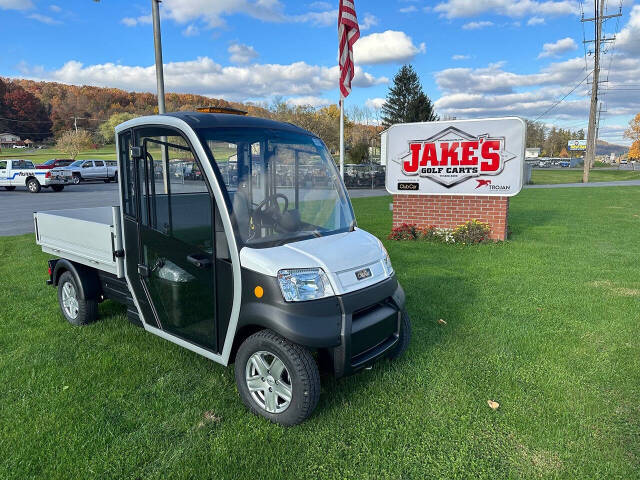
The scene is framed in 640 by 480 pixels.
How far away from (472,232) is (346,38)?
4957mm

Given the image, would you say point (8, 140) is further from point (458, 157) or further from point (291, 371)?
point (291, 371)

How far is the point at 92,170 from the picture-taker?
102 ft

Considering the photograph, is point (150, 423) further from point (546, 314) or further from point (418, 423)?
point (546, 314)

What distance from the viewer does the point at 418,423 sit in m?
3.13

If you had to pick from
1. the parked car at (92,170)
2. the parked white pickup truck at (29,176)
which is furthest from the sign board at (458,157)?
the parked car at (92,170)

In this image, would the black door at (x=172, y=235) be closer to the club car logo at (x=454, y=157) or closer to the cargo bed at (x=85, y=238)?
the cargo bed at (x=85, y=238)

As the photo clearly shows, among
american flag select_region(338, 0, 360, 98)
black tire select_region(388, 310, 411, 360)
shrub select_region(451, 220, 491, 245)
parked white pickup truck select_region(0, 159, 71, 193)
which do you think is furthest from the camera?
parked white pickup truck select_region(0, 159, 71, 193)

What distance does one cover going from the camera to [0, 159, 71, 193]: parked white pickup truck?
23531 millimetres

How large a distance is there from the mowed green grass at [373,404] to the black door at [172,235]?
0.59m

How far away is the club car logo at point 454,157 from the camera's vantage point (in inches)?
361

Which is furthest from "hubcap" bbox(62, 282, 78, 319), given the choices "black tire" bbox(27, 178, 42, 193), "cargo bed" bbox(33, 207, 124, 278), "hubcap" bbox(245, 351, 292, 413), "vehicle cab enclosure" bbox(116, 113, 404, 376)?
"black tire" bbox(27, 178, 42, 193)

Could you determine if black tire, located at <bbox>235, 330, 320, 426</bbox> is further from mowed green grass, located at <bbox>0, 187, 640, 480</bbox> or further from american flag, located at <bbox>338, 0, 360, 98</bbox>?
american flag, located at <bbox>338, 0, 360, 98</bbox>

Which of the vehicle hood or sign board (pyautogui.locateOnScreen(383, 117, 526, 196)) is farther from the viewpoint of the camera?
sign board (pyautogui.locateOnScreen(383, 117, 526, 196))

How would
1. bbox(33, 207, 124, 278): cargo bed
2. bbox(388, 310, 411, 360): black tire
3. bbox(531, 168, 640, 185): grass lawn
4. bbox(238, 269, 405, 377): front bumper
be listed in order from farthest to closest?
1. bbox(531, 168, 640, 185): grass lawn
2. bbox(33, 207, 124, 278): cargo bed
3. bbox(388, 310, 411, 360): black tire
4. bbox(238, 269, 405, 377): front bumper
